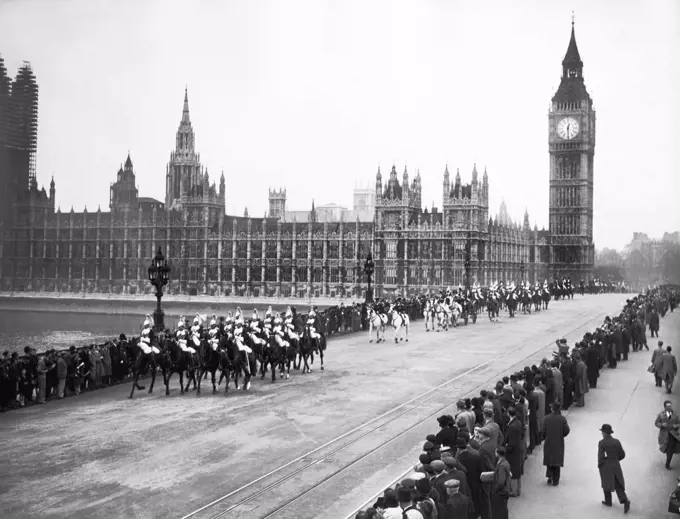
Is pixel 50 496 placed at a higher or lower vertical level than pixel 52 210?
lower

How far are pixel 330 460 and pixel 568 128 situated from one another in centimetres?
9923

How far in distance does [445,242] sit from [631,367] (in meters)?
48.7

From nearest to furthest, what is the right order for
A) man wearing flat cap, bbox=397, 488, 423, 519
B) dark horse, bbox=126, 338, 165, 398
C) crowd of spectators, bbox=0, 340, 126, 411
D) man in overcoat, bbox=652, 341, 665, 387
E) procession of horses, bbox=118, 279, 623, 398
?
man wearing flat cap, bbox=397, 488, 423, 519, crowd of spectators, bbox=0, 340, 126, 411, dark horse, bbox=126, 338, 165, 398, procession of horses, bbox=118, 279, 623, 398, man in overcoat, bbox=652, 341, 665, 387

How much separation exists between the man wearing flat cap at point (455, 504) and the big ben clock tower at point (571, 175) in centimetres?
9636

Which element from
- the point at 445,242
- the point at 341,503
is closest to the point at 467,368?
the point at 341,503

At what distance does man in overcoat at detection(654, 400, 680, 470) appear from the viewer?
12742mm

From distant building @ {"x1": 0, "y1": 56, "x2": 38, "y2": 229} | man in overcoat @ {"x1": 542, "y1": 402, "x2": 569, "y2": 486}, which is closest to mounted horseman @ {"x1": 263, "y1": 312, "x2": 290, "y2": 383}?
man in overcoat @ {"x1": 542, "y1": 402, "x2": 569, "y2": 486}

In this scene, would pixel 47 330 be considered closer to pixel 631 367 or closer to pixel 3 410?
pixel 3 410

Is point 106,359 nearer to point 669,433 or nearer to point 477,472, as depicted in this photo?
point 477,472

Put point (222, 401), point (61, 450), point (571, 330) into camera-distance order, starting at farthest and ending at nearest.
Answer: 1. point (571, 330)
2. point (222, 401)
3. point (61, 450)

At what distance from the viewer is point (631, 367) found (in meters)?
25.7

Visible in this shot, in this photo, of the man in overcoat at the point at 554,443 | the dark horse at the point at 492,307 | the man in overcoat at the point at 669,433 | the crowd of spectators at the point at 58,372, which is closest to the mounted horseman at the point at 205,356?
the crowd of spectators at the point at 58,372

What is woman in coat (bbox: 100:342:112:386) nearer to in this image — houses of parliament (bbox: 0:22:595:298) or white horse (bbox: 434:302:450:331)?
white horse (bbox: 434:302:450:331)

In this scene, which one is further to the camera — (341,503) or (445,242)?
(445,242)
